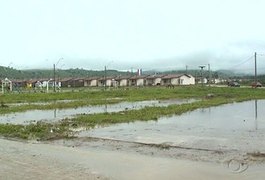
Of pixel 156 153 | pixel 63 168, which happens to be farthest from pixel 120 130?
pixel 63 168

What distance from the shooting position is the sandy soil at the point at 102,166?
1032cm

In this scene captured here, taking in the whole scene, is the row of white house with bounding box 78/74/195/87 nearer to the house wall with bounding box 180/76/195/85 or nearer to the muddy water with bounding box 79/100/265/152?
the house wall with bounding box 180/76/195/85

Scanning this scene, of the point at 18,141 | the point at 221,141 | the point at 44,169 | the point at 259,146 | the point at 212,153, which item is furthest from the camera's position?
the point at 18,141

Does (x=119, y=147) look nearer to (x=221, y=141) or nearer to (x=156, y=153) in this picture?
(x=156, y=153)

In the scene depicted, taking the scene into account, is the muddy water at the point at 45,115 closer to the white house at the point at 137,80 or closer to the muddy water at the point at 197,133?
the muddy water at the point at 197,133

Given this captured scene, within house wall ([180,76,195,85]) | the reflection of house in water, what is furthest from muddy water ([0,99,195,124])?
house wall ([180,76,195,85])

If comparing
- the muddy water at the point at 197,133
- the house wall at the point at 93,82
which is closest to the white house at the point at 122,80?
the house wall at the point at 93,82

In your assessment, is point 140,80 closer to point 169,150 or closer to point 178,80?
point 178,80

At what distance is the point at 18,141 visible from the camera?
16.8 metres

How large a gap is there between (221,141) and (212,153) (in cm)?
278

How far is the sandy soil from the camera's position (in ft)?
33.9

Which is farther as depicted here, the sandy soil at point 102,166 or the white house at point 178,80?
the white house at point 178,80

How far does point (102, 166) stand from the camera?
11555 mm

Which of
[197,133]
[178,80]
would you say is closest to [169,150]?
[197,133]
